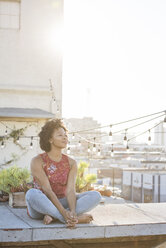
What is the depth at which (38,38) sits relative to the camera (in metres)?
12.3

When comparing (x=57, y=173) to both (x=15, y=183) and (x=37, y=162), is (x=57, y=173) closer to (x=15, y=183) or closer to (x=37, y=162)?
(x=37, y=162)

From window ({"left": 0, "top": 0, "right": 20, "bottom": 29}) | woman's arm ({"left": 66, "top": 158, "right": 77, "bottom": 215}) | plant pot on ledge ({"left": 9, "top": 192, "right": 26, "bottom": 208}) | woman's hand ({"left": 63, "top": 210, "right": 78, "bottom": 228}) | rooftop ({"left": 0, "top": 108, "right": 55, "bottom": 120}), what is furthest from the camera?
window ({"left": 0, "top": 0, "right": 20, "bottom": 29})

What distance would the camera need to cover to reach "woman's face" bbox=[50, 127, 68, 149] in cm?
502

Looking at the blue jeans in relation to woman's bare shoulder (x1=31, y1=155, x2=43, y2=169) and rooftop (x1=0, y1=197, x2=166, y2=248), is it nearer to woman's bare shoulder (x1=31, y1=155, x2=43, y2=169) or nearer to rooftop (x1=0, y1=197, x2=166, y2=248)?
rooftop (x1=0, y1=197, x2=166, y2=248)

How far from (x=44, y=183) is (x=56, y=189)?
0.29 metres

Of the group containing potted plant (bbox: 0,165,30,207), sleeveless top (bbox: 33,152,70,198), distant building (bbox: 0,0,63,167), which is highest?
distant building (bbox: 0,0,63,167)

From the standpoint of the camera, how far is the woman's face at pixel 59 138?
5.02 metres

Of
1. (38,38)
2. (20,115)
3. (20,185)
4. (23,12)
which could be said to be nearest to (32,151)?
(20,115)

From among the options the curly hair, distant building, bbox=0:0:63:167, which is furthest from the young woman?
distant building, bbox=0:0:63:167

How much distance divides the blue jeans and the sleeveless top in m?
0.13

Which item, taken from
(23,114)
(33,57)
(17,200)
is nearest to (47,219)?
(17,200)

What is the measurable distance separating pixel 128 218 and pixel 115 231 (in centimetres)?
→ 55

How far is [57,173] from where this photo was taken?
4.96 m

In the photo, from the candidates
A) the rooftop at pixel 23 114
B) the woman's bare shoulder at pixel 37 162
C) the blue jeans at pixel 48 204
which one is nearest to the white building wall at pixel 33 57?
the rooftop at pixel 23 114
